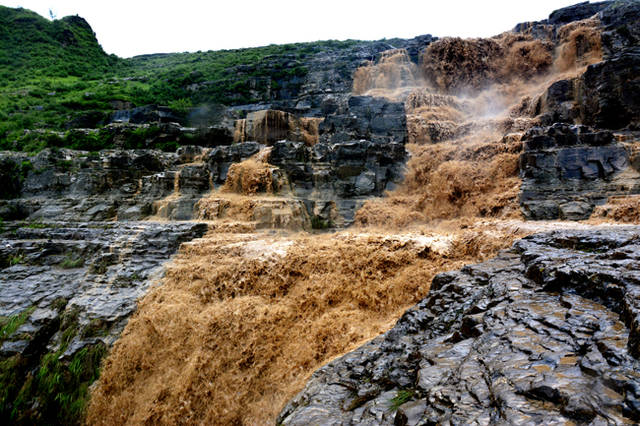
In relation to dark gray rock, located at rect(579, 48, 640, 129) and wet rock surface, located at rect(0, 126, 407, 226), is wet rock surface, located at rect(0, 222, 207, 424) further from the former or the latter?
dark gray rock, located at rect(579, 48, 640, 129)

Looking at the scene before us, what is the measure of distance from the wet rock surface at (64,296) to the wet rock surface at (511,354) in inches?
197

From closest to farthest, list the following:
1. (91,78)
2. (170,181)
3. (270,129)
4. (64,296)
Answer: (64,296)
(170,181)
(270,129)
(91,78)

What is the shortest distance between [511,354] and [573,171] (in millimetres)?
9158

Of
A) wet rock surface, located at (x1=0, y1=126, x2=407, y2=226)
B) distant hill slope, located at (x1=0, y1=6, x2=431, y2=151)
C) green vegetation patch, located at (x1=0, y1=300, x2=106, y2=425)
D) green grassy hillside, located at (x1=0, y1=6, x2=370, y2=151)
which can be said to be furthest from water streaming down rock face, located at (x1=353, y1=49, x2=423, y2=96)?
green vegetation patch, located at (x1=0, y1=300, x2=106, y2=425)

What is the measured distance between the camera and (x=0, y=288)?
7441 mm

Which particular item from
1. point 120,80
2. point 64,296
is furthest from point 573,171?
point 120,80

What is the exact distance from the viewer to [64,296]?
23.9 ft

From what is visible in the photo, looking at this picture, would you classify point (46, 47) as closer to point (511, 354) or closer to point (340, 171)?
point (340, 171)

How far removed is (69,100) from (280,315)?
3027 centimetres

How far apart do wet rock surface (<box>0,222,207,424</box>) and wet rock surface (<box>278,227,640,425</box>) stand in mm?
4993

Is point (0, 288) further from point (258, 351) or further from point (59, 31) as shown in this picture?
point (59, 31)

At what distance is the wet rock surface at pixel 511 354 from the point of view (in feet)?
7.01

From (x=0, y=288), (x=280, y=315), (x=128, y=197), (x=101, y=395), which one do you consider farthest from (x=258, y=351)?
(x=128, y=197)

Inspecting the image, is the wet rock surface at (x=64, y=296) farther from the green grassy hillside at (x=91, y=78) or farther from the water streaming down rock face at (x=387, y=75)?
the water streaming down rock face at (x=387, y=75)
